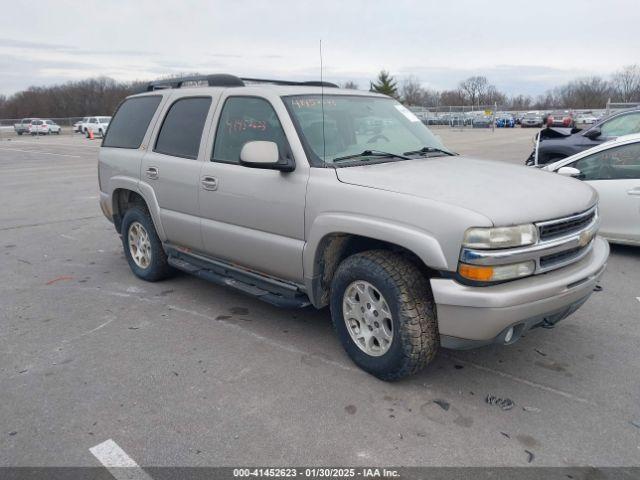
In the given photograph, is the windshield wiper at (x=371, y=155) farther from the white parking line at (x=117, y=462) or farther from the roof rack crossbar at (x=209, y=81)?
the white parking line at (x=117, y=462)

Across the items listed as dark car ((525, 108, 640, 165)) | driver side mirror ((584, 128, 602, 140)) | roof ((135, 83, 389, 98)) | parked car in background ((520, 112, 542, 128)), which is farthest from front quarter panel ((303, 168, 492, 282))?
parked car in background ((520, 112, 542, 128))

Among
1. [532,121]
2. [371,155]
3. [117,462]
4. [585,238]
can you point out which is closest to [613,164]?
[585,238]

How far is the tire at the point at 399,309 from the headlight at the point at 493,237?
50 cm

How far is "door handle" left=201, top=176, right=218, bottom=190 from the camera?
14.4ft

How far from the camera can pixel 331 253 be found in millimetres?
3809

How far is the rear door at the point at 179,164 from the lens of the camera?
4.68 metres

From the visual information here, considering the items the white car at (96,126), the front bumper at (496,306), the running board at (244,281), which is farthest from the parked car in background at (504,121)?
the front bumper at (496,306)

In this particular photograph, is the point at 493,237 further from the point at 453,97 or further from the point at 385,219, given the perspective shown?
the point at 453,97

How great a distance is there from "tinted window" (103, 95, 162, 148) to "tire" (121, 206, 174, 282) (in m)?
0.72

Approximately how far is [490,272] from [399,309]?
587mm

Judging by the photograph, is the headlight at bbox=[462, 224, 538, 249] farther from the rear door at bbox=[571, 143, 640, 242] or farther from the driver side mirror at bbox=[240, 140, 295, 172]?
the rear door at bbox=[571, 143, 640, 242]

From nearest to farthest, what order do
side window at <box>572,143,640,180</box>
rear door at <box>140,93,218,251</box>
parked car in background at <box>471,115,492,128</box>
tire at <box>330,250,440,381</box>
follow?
tire at <box>330,250,440,381</box>
rear door at <box>140,93,218,251</box>
side window at <box>572,143,640,180</box>
parked car in background at <box>471,115,492,128</box>

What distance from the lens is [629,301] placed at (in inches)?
194

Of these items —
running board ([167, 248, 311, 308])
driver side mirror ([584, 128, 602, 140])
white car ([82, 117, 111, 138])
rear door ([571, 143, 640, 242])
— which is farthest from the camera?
white car ([82, 117, 111, 138])
